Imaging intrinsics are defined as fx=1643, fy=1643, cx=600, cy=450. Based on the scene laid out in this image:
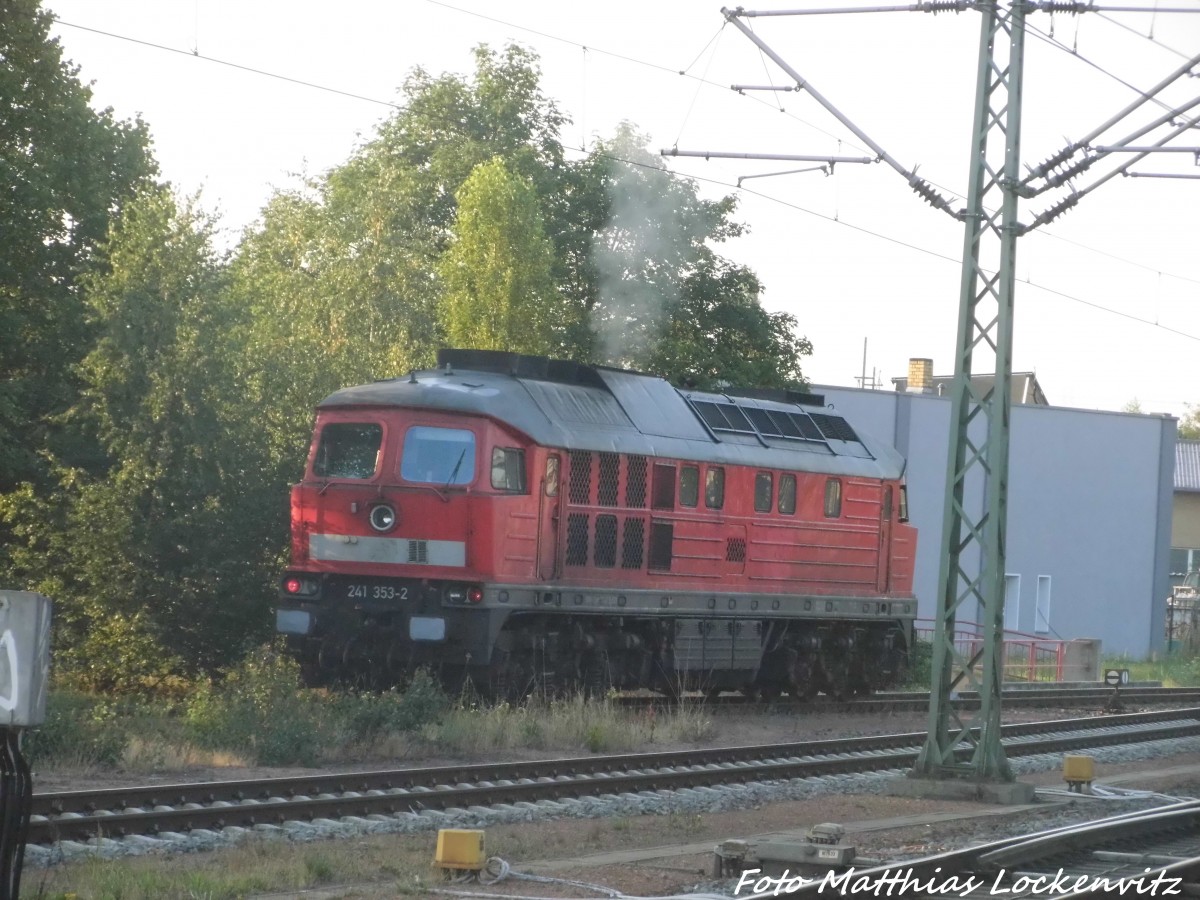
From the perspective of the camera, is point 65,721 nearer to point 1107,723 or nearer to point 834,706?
point 834,706

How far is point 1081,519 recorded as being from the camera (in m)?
47.4

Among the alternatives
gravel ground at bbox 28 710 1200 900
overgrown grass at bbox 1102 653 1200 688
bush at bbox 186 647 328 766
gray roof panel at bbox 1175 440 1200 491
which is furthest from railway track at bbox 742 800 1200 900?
gray roof panel at bbox 1175 440 1200 491

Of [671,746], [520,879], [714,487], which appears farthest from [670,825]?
[714,487]

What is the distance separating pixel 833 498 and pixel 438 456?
7.16 m

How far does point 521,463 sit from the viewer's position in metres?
17.9

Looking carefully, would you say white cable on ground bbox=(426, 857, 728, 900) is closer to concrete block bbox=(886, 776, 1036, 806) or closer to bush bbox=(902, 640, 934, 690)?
concrete block bbox=(886, 776, 1036, 806)

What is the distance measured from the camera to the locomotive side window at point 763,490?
21391 mm

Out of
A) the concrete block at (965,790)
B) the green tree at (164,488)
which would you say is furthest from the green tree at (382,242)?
the concrete block at (965,790)

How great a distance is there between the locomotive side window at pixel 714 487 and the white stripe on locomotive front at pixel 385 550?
4265 millimetres

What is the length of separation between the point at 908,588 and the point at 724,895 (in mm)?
16500

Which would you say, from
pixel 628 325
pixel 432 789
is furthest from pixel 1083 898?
pixel 628 325

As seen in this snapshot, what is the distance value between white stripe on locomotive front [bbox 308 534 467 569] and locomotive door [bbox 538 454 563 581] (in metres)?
1.10

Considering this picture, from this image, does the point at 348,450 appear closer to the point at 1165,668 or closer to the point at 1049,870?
the point at 1049,870

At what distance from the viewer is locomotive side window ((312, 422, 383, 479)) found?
1816 centimetres
